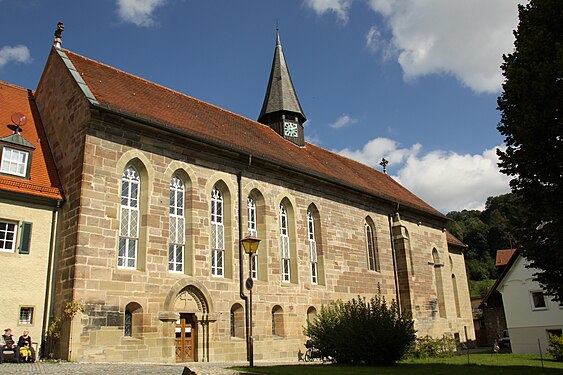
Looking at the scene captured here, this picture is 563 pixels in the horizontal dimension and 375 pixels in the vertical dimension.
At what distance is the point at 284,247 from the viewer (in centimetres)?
1977

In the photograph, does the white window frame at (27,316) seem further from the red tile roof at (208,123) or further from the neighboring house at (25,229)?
the red tile roof at (208,123)

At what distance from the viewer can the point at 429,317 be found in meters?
26.7

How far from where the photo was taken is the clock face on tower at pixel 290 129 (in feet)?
87.2

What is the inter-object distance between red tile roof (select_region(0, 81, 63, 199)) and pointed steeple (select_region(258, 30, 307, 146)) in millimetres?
12304

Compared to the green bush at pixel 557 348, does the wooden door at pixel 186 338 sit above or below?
above

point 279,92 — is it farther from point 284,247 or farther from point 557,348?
point 557,348

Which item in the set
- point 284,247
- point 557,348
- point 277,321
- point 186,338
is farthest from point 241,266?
point 557,348

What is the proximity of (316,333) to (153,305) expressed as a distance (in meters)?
4.99

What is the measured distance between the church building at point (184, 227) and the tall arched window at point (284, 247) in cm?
5

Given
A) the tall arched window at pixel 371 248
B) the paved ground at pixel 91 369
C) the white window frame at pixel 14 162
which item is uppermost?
the white window frame at pixel 14 162

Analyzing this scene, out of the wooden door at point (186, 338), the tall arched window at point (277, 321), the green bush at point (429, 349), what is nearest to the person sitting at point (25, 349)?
the wooden door at point (186, 338)

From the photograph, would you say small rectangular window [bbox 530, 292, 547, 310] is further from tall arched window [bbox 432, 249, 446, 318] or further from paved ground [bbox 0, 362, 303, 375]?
paved ground [bbox 0, 362, 303, 375]

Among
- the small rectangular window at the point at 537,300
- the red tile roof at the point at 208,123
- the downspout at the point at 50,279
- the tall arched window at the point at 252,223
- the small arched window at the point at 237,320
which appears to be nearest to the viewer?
the downspout at the point at 50,279

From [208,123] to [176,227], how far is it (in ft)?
17.9
